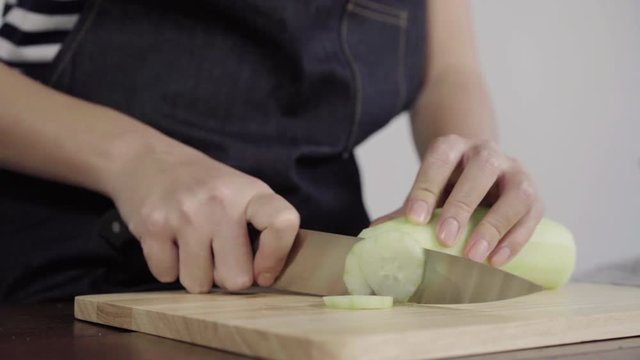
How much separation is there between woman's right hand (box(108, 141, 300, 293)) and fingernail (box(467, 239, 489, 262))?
0.61 feet

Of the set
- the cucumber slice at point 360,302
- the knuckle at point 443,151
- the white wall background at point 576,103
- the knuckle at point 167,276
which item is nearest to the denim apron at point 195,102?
the knuckle at point 167,276

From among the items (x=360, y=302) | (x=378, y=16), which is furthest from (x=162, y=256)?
(x=378, y=16)

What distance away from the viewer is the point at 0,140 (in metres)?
1.04

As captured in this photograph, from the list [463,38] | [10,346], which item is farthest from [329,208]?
[10,346]

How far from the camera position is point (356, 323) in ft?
2.46

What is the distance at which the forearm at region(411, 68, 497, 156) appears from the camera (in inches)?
52.9

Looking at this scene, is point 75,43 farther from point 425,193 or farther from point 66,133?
point 425,193

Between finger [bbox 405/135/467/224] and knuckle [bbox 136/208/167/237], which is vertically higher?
finger [bbox 405/135/467/224]

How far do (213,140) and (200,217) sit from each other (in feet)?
0.79

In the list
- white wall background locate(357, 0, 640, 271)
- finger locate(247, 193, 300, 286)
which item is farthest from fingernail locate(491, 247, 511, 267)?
white wall background locate(357, 0, 640, 271)

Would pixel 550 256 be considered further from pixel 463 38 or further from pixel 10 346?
pixel 10 346

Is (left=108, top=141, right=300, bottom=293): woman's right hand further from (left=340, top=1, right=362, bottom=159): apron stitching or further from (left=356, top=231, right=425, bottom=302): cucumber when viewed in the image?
(left=340, top=1, right=362, bottom=159): apron stitching

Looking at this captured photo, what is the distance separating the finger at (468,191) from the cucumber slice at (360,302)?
14 centimetres

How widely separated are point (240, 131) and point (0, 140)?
0.28 meters
